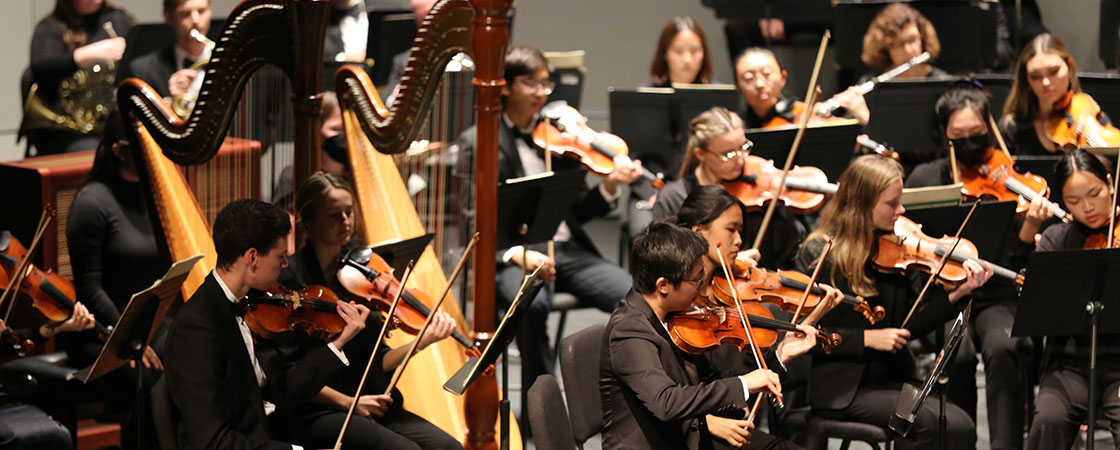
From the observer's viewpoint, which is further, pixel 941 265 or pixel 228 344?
pixel 941 265

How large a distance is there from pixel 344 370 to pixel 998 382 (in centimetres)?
217

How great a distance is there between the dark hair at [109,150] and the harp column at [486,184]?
4.09 feet

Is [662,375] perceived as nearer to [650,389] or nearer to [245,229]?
[650,389]

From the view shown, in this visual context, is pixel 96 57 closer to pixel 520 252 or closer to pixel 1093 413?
pixel 520 252

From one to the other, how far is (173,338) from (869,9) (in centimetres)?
434

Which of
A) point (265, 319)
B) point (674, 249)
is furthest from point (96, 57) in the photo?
point (674, 249)

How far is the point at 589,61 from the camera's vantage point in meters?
8.29

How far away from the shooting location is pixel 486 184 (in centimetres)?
304

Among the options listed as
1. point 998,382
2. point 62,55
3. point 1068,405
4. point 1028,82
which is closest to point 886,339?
point 1068,405

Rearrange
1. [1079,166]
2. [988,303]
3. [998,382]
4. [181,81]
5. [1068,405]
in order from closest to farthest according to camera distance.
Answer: [1068,405]
[1079,166]
[998,382]
[988,303]
[181,81]

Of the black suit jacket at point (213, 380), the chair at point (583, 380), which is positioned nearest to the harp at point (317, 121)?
the chair at point (583, 380)

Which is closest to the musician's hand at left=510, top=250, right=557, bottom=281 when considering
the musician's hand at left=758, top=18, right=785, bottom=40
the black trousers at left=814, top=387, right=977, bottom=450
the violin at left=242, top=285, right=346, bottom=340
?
the black trousers at left=814, top=387, right=977, bottom=450

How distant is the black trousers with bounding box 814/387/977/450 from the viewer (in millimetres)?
3451

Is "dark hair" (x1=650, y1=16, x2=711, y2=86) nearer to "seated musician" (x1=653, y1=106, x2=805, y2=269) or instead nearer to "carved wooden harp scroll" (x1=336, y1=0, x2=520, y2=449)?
"seated musician" (x1=653, y1=106, x2=805, y2=269)
